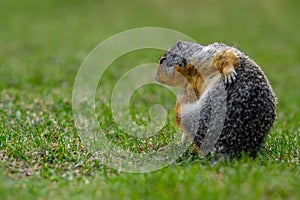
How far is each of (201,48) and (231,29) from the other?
18.3 meters

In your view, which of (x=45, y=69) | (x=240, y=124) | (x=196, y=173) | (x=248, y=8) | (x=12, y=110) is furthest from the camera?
(x=248, y=8)

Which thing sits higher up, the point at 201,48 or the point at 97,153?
the point at 201,48

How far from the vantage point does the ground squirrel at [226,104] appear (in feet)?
19.4

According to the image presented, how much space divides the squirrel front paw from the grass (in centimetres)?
100

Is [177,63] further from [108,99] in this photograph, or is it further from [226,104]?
[108,99]

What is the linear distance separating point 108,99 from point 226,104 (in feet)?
17.9

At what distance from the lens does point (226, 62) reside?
6.16 meters

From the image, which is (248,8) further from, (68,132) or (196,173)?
→ (196,173)

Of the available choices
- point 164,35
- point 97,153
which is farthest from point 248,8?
point 97,153

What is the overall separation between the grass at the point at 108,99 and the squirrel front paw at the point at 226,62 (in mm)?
1000

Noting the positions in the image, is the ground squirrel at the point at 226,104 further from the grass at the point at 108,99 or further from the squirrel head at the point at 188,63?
the grass at the point at 108,99

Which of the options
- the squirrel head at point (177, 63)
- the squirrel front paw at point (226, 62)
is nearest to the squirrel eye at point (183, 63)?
the squirrel head at point (177, 63)

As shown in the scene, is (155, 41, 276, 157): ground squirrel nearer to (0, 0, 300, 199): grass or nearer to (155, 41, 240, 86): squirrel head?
(155, 41, 240, 86): squirrel head

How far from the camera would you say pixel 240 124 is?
5902mm
